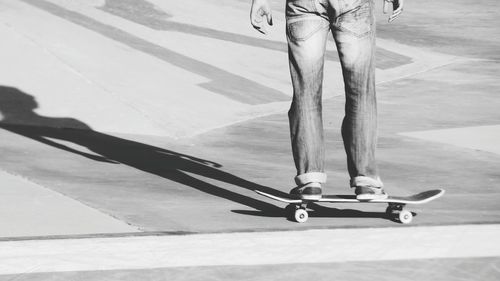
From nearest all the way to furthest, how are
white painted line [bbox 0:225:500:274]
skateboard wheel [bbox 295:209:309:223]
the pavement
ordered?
1. white painted line [bbox 0:225:500:274]
2. the pavement
3. skateboard wheel [bbox 295:209:309:223]

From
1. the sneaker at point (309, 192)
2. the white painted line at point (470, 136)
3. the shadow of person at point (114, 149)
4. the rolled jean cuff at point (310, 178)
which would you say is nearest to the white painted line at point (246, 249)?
the sneaker at point (309, 192)

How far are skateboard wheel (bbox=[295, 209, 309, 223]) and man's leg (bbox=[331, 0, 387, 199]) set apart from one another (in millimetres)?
344

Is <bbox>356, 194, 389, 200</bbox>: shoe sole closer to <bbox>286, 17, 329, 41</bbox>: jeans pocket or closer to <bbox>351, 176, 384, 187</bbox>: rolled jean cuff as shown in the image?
<bbox>351, 176, 384, 187</bbox>: rolled jean cuff

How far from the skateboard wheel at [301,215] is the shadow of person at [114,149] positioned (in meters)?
0.45

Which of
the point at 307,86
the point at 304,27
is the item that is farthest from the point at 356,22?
the point at 307,86

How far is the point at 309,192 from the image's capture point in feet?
22.6

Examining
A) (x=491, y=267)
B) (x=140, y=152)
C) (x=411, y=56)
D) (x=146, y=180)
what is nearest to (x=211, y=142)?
(x=140, y=152)

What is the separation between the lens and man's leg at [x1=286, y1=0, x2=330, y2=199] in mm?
6898

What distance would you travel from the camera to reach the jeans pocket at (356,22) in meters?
6.91

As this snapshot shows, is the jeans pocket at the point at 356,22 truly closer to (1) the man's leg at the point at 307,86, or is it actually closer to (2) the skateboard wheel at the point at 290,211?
(1) the man's leg at the point at 307,86

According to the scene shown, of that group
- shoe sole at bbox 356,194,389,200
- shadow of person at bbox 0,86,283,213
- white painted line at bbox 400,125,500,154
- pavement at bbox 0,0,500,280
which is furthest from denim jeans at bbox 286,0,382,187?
white painted line at bbox 400,125,500,154

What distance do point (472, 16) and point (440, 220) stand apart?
14478 mm

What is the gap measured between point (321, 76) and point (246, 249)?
1414 millimetres

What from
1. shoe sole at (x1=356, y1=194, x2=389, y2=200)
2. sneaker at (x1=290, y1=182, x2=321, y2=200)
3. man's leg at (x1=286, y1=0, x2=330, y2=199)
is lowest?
sneaker at (x1=290, y1=182, x2=321, y2=200)
